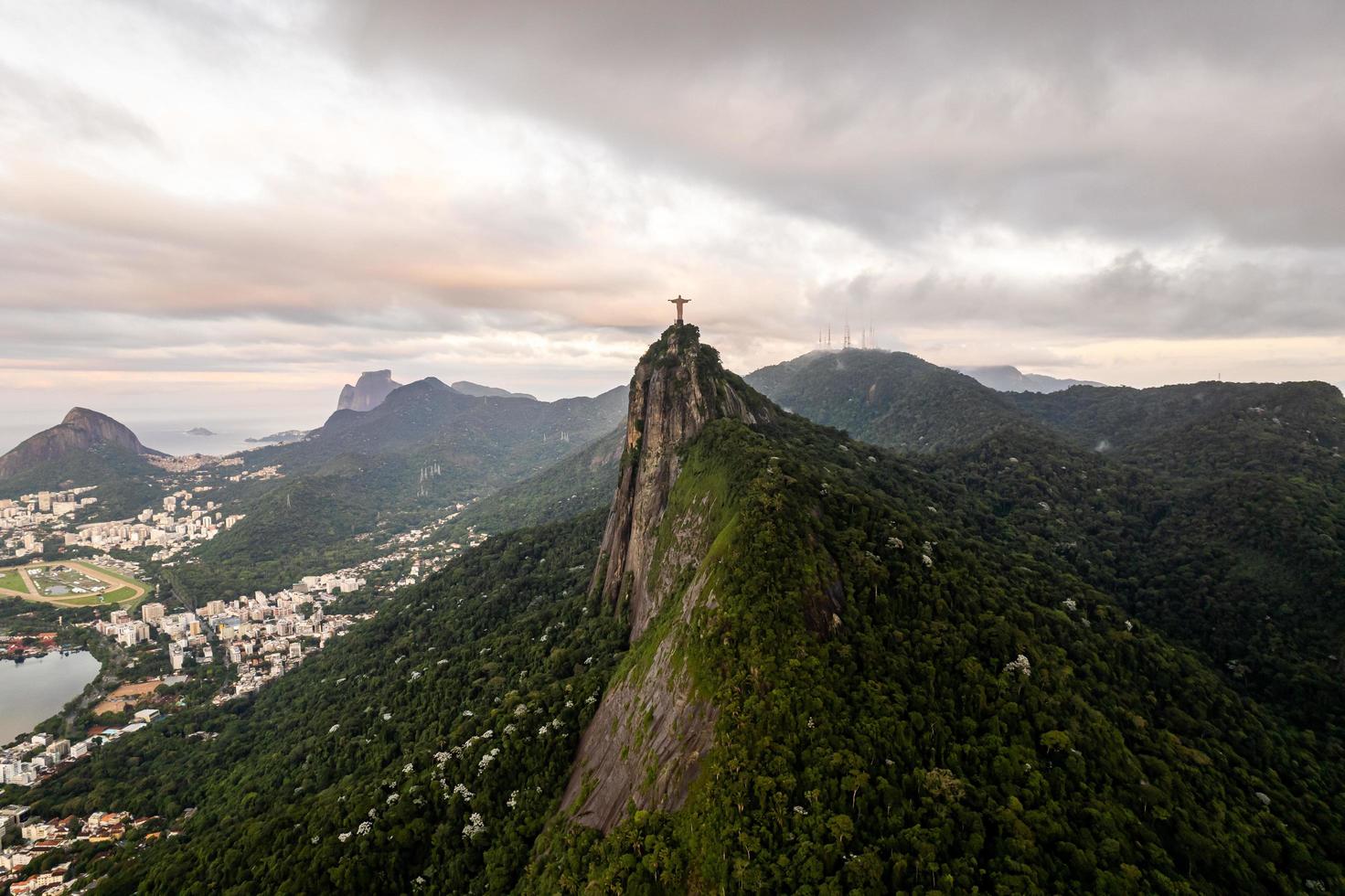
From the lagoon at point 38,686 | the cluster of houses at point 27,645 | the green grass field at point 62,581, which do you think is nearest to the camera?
the lagoon at point 38,686

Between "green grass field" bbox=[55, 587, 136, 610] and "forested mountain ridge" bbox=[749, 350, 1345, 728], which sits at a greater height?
"forested mountain ridge" bbox=[749, 350, 1345, 728]

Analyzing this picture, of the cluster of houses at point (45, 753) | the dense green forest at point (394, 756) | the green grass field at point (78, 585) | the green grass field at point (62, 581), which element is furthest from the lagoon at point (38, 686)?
the green grass field at point (62, 581)

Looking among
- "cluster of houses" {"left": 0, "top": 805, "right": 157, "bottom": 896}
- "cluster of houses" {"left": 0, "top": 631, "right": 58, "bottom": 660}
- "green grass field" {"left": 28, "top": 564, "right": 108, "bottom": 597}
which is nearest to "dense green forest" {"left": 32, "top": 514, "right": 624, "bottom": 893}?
"cluster of houses" {"left": 0, "top": 805, "right": 157, "bottom": 896}

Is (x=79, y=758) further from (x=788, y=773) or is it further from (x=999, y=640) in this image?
(x=999, y=640)

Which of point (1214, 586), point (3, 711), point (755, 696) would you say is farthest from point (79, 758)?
point (1214, 586)

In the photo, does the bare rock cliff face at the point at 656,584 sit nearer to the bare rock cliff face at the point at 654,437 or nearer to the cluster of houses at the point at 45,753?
the bare rock cliff face at the point at 654,437

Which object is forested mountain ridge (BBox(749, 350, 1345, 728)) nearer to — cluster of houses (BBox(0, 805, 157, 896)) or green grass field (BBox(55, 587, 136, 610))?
cluster of houses (BBox(0, 805, 157, 896))

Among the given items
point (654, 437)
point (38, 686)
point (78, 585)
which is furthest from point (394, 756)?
point (78, 585)
